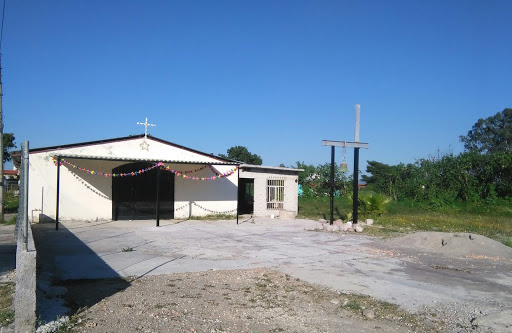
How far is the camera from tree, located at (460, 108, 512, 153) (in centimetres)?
5538

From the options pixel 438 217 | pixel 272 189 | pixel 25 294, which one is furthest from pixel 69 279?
pixel 438 217

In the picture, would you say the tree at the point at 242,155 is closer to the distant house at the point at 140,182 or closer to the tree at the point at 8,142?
the tree at the point at 8,142

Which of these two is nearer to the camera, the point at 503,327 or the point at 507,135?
the point at 503,327

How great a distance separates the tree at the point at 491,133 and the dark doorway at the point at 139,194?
158 ft

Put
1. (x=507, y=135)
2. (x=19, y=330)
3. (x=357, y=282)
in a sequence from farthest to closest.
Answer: (x=507, y=135)
(x=357, y=282)
(x=19, y=330)

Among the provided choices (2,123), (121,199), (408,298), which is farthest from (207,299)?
(2,123)

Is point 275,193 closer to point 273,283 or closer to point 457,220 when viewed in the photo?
point 457,220

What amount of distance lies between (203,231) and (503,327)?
1115 cm

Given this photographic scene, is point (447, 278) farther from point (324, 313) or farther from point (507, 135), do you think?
point (507, 135)

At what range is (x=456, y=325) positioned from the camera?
5.33m

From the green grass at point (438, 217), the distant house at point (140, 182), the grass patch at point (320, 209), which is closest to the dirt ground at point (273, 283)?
the distant house at point (140, 182)

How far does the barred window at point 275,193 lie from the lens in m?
22.3

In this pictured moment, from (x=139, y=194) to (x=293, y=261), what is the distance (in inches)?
443

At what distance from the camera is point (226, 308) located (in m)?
5.84
